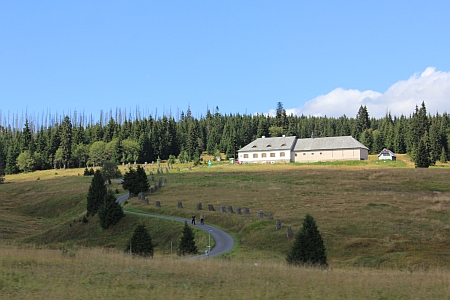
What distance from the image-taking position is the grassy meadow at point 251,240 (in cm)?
1555

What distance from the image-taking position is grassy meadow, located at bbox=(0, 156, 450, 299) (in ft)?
51.0

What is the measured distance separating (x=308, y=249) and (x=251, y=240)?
454 inches

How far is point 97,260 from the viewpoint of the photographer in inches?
830

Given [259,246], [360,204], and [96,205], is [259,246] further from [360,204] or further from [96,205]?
[96,205]

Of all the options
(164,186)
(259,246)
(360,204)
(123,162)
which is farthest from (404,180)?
(123,162)

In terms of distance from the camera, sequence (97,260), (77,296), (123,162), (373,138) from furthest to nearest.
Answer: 1. (373,138)
2. (123,162)
3. (97,260)
4. (77,296)

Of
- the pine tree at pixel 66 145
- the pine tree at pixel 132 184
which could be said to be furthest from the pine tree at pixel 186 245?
the pine tree at pixel 66 145

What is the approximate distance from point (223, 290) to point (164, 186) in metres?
57.1

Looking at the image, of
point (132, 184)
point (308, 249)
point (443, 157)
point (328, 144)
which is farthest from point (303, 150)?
point (308, 249)

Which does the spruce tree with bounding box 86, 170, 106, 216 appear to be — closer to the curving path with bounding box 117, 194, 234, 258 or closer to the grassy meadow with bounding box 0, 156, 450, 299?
the grassy meadow with bounding box 0, 156, 450, 299

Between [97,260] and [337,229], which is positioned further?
[337,229]

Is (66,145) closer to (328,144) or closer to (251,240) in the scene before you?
(328,144)

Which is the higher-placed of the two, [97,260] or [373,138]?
[373,138]

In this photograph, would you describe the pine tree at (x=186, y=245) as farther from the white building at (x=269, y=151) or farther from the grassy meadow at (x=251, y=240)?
the white building at (x=269, y=151)
